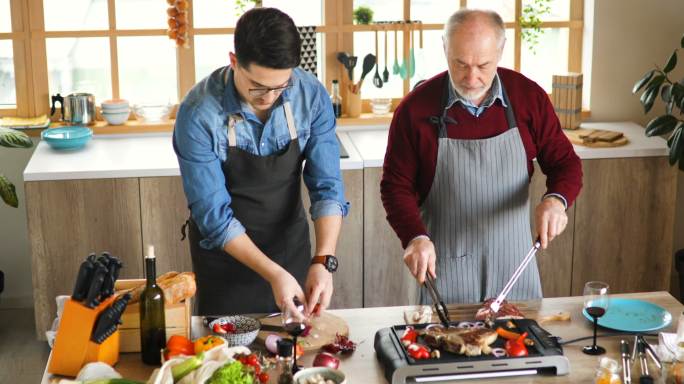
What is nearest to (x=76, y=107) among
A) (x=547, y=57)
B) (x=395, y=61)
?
(x=395, y=61)

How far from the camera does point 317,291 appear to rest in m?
2.75

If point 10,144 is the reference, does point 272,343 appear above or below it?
below

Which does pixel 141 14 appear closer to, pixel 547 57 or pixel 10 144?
pixel 10 144

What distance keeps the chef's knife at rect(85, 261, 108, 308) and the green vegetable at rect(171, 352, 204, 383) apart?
28 cm

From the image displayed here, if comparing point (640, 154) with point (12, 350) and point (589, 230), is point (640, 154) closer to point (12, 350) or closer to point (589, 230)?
point (589, 230)

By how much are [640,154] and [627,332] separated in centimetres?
211

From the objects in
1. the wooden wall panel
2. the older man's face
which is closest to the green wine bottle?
the older man's face

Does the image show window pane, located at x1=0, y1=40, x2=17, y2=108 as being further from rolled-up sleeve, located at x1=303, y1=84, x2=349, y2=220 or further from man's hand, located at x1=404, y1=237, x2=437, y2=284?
man's hand, located at x1=404, y1=237, x2=437, y2=284

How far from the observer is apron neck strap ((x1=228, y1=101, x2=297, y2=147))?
298 cm

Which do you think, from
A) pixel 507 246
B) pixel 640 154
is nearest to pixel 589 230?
pixel 640 154

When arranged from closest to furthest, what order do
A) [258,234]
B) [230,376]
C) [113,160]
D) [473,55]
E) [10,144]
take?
1. [230,376]
2. [473,55]
3. [258,234]
4. [10,144]
5. [113,160]

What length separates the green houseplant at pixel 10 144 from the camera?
4.43 m

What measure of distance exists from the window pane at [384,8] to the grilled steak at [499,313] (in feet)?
8.60

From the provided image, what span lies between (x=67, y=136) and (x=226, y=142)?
206 cm
